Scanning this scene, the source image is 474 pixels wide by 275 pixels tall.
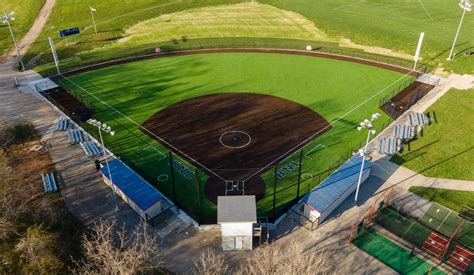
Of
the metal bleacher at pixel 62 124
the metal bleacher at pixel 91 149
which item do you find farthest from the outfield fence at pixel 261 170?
the metal bleacher at pixel 62 124

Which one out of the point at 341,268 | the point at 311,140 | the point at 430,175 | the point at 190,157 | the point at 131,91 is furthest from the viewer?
the point at 131,91

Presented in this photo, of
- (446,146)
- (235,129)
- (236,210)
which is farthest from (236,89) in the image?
(236,210)

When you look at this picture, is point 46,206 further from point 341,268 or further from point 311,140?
point 311,140

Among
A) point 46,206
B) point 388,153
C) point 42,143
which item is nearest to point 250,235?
point 46,206

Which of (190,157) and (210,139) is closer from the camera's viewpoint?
(190,157)

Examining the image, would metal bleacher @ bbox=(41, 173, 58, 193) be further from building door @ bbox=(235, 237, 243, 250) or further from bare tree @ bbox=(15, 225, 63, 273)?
building door @ bbox=(235, 237, 243, 250)

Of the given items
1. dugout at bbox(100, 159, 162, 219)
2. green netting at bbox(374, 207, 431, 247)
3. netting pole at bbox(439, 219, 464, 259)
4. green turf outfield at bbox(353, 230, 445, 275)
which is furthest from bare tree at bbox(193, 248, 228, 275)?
netting pole at bbox(439, 219, 464, 259)

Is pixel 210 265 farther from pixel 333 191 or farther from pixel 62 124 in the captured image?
pixel 62 124
